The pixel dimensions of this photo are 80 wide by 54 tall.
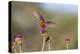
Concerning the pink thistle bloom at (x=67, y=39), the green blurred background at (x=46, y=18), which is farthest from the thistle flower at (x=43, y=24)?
the pink thistle bloom at (x=67, y=39)

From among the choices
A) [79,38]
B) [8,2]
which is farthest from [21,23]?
[79,38]

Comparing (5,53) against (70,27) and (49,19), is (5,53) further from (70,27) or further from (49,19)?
(70,27)

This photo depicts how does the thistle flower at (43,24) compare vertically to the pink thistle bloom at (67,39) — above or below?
above

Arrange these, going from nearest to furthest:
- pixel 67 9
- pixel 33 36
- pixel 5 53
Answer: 1. pixel 5 53
2. pixel 33 36
3. pixel 67 9

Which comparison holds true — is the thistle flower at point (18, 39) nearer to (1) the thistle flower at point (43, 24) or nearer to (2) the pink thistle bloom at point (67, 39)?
(1) the thistle flower at point (43, 24)

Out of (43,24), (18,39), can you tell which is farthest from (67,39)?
(18,39)

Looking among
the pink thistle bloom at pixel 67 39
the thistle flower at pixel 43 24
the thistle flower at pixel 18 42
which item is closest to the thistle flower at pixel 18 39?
the thistle flower at pixel 18 42

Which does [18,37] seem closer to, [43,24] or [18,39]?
[18,39]

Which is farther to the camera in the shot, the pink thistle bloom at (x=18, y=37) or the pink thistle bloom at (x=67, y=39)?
the pink thistle bloom at (x=67, y=39)

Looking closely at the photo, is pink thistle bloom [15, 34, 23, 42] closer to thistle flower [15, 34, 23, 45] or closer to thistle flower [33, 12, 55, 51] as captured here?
thistle flower [15, 34, 23, 45]
